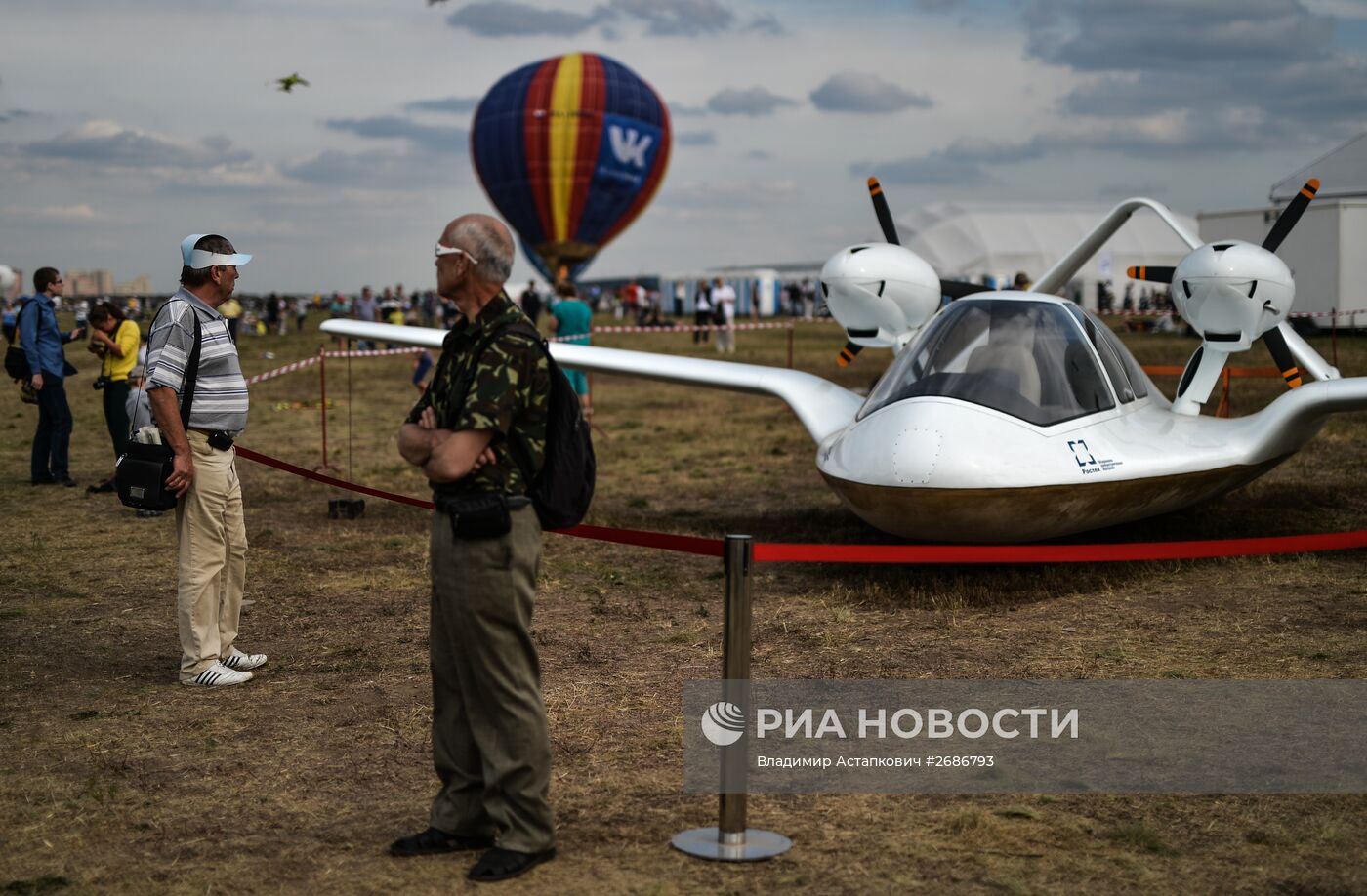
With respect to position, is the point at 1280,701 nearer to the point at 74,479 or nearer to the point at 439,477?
the point at 439,477

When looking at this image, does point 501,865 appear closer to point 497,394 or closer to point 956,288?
point 497,394

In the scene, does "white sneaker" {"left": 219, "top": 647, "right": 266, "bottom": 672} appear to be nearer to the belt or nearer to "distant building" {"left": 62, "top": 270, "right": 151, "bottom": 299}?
the belt

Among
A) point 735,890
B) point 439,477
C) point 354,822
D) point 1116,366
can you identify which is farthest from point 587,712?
point 1116,366

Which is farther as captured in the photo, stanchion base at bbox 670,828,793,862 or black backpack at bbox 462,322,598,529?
stanchion base at bbox 670,828,793,862

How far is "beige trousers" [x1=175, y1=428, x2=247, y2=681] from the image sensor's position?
650 centimetres

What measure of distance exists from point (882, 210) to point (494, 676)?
8.95 meters

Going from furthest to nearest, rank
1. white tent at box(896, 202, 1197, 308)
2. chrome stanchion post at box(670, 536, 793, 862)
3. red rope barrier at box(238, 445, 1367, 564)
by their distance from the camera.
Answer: white tent at box(896, 202, 1197, 308) → red rope barrier at box(238, 445, 1367, 564) → chrome stanchion post at box(670, 536, 793, 862)

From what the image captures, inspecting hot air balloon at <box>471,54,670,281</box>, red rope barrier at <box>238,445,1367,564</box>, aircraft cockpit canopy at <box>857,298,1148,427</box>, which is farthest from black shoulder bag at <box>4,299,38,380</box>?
hot air balloon at <box>471,54,670,281</box>

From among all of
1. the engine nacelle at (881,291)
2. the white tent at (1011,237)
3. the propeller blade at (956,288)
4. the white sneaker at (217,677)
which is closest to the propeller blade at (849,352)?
the engine nacelle at (881,291)

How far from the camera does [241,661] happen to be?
23.3 ft

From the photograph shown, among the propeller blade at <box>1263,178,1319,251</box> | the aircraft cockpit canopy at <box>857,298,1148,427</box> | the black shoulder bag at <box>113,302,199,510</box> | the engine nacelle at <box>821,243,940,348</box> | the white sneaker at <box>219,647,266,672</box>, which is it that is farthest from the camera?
the propeller blade at <box>1263,178,1319,251</box>

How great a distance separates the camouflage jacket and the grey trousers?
0.53ft


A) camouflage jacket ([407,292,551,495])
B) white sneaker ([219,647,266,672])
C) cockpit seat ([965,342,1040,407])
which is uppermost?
cockpit seat ([965,342,1040,407])

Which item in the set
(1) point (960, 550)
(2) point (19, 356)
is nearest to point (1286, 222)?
(1) point (960, 550)
